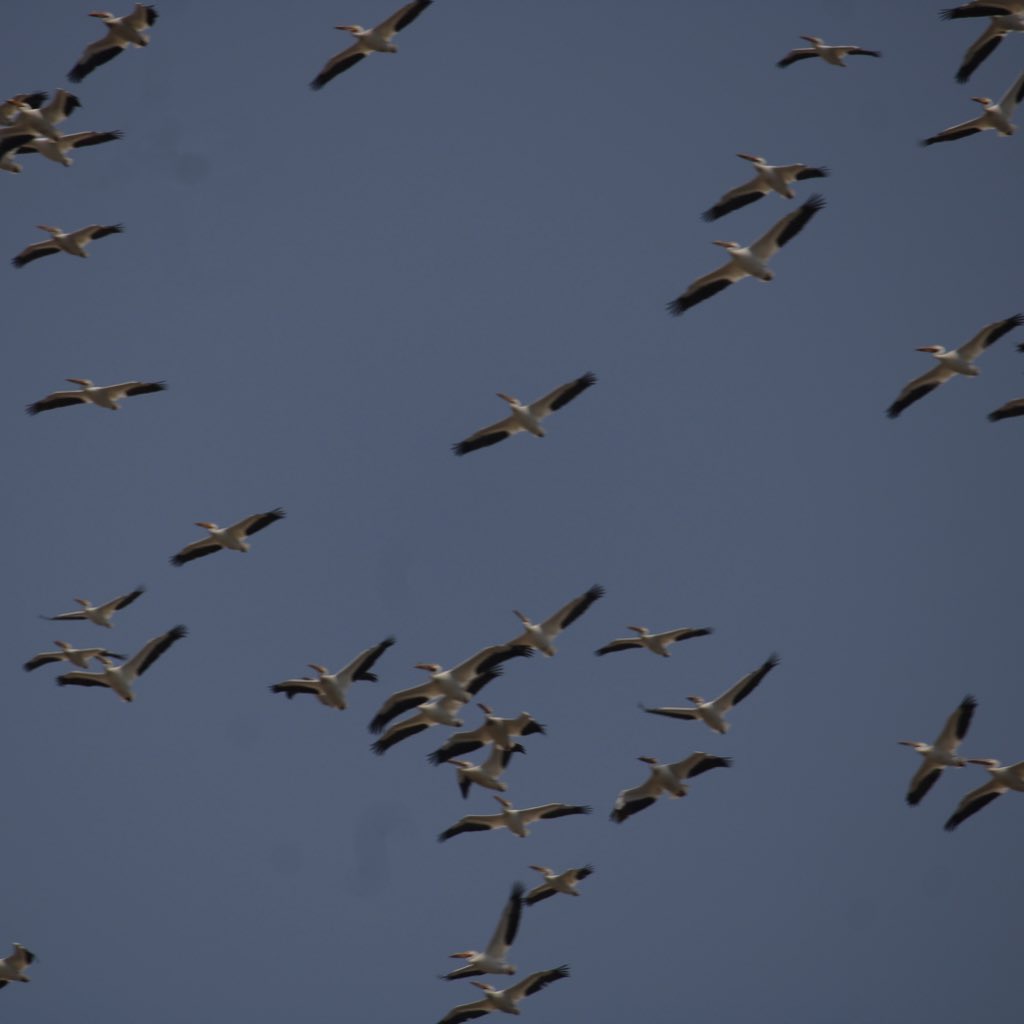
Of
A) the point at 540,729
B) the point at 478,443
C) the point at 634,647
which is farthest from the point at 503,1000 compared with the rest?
the point at 478,443

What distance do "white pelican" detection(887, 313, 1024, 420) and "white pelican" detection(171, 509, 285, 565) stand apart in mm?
9117

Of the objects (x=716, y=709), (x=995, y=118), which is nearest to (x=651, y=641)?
(x=716, y=709)

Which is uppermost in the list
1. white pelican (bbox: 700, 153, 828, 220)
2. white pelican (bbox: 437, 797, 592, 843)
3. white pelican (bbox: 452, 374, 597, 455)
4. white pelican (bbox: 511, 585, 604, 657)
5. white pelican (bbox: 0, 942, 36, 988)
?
white pelican (bbox: 700, 153, 828, 220)

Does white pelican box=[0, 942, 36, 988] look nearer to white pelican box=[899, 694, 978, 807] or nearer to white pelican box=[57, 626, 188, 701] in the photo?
white pelican box=[57, 626, 188, 701]

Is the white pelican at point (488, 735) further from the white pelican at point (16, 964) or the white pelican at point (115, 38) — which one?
the white pelican at point (115, 38)

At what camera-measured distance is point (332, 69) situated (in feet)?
94.3

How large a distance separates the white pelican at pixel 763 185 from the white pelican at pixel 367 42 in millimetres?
5057

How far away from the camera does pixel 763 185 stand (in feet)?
91.5

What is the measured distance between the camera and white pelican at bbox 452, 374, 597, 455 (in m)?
28.6

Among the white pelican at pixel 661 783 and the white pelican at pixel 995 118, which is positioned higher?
the white pelican at pixel 995 118

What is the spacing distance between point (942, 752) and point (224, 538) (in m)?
10.4

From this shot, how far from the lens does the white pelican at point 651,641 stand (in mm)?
29266

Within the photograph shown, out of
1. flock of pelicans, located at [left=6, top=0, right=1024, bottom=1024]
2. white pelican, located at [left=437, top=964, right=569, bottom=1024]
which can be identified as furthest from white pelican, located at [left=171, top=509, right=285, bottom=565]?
white pelican, located at [left=437, top=964, right=569, bottom=1024]

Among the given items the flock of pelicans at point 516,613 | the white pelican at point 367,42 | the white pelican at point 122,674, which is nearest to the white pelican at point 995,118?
the flock of pelicans at point 516,613
